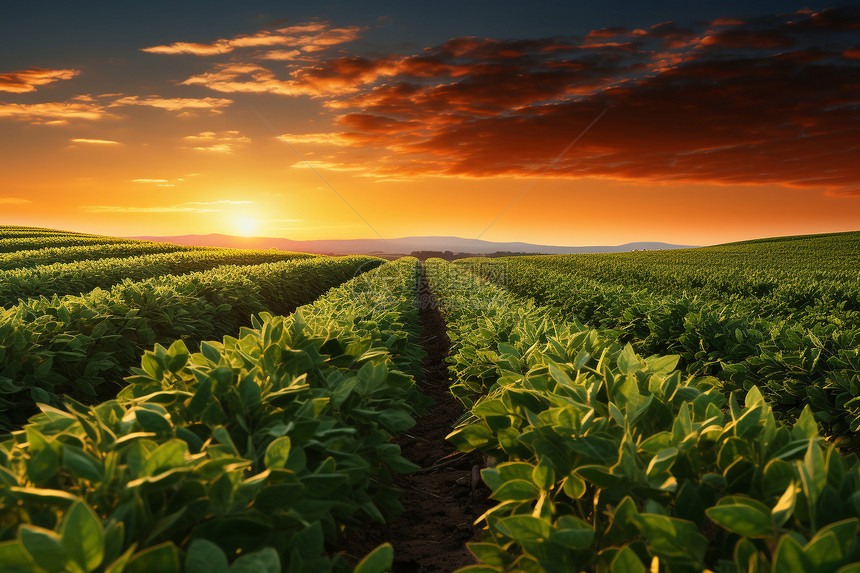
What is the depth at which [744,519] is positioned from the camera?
3.80 feet

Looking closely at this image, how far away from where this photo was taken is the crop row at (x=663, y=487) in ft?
3.82

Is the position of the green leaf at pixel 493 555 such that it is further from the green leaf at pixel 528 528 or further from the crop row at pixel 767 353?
the crop row at pixel 767 353

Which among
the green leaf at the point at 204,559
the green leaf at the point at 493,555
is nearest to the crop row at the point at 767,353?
the green leaf at the point at 493,555

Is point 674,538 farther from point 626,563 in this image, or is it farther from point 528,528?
point 528,528

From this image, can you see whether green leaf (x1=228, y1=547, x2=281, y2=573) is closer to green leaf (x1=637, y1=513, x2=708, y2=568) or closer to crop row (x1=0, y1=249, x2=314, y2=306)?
green leaf (x1=637, y1=513, x2=708, y2=568)

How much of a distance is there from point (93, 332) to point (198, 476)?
5.74 metres

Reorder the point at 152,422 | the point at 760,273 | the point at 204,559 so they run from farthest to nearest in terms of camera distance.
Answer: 1. the point at 760,273
2. the point at 152,422
3. the point at 204,559

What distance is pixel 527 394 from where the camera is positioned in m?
2.14

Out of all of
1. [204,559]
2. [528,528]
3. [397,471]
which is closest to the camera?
[204,559]

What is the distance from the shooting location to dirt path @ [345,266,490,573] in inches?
118

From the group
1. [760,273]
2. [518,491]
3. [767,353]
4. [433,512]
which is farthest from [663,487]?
[760,273]

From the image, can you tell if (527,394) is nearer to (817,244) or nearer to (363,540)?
(363,540)

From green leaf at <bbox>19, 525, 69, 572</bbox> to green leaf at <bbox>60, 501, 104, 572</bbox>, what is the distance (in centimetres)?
2

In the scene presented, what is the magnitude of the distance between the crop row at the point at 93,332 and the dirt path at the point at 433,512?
3174mm
